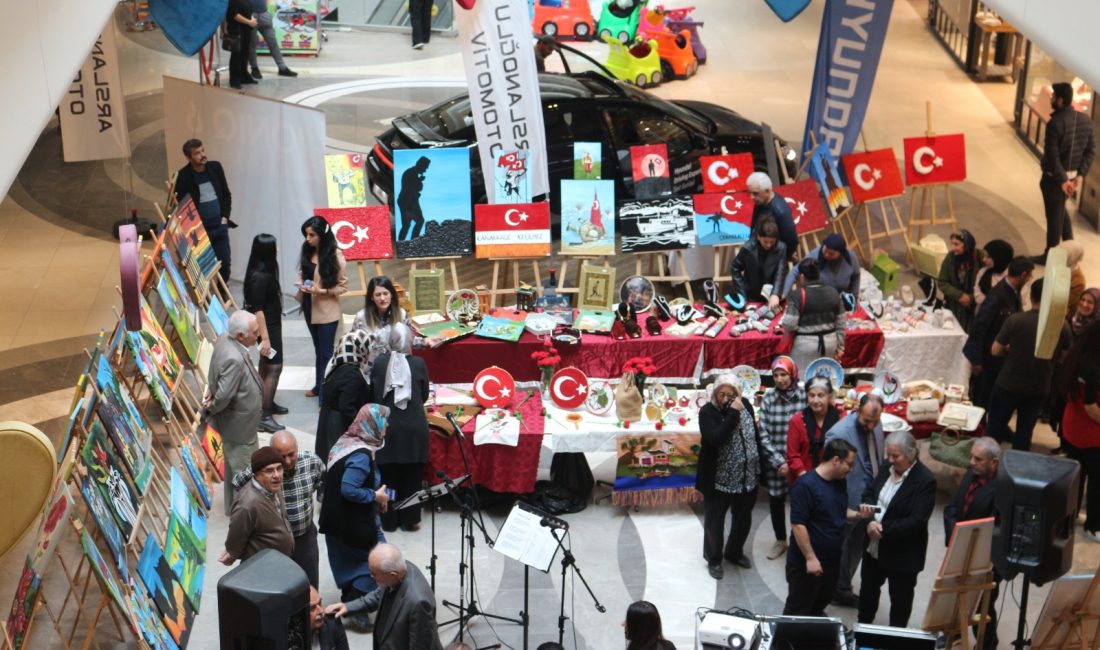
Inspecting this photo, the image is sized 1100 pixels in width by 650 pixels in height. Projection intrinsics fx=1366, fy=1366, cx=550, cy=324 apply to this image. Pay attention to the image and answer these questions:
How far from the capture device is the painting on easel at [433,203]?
10.7m

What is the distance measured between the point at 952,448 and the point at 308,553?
4029 mm

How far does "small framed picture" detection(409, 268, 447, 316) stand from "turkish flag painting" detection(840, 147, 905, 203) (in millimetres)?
4118

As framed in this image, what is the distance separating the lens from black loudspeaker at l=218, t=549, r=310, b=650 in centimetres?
452

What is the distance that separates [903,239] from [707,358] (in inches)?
168

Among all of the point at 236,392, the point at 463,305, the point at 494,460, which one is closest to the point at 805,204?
the point at 463,305

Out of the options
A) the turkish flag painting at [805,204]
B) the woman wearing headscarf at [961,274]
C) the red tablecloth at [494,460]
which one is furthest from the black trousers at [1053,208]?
the red tablecloth at [494,460]

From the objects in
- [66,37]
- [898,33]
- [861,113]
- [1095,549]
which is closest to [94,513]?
[66,37]

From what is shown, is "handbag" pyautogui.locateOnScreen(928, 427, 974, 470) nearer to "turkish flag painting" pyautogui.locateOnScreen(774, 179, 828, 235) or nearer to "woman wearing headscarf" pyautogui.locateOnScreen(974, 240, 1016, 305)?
"woman wearing headscarf" pyautogui.locateOnScreen(974, 240, 1016, 305)

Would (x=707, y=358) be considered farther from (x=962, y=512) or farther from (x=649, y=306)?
(x=962, y=512)

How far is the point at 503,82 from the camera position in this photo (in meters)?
10.6

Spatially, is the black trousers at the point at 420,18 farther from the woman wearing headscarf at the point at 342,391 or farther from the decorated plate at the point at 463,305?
the woman wearing headscarf at the point at 342,391

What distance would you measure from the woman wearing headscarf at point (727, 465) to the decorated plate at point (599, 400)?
0.88m

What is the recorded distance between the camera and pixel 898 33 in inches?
801

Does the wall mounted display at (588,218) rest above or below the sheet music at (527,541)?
above
